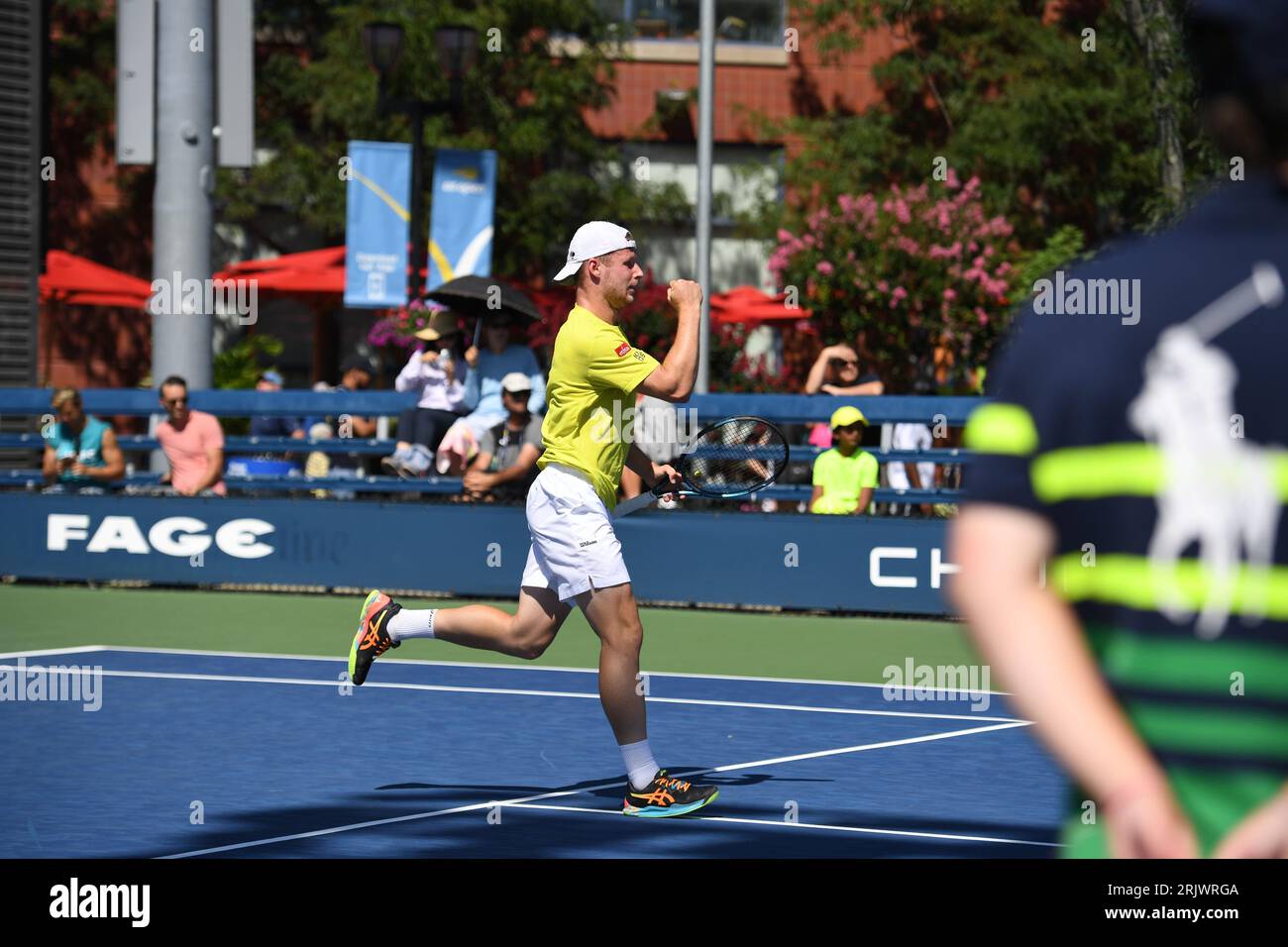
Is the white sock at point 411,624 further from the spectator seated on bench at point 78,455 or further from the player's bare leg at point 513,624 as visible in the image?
the spectator seated on bench at point 78,455

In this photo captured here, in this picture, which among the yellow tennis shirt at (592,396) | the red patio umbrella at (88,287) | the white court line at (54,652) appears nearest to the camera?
the yellow tennis shirt at (592,396)

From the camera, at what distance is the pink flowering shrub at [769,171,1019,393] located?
88.6 feet

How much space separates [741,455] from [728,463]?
43cm

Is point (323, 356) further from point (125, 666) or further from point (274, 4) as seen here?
point (125, 666)

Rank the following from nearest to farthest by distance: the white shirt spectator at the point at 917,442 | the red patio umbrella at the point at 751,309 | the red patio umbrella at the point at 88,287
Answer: the white shirt spectator at the point at 917,442 → the red patio umbrella at the point at 751,309 → the red patio umbrella at the point at 88,287

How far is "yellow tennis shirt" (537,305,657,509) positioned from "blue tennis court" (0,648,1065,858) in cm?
124

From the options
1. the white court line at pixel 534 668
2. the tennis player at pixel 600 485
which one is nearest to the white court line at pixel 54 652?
the white court line at pixel 534 668

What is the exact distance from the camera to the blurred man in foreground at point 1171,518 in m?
2.14

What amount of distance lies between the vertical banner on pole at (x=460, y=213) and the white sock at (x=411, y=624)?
11.9 meters

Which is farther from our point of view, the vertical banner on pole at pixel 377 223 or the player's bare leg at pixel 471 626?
the vertical banner on pole at pixel 377 223

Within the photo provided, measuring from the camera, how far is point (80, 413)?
54.7ft

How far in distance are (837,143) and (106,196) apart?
11.5m

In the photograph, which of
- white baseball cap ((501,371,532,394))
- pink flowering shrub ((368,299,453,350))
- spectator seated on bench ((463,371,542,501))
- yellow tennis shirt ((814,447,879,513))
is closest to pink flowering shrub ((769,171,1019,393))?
pink flowering shrub ((368,299,453,350))
